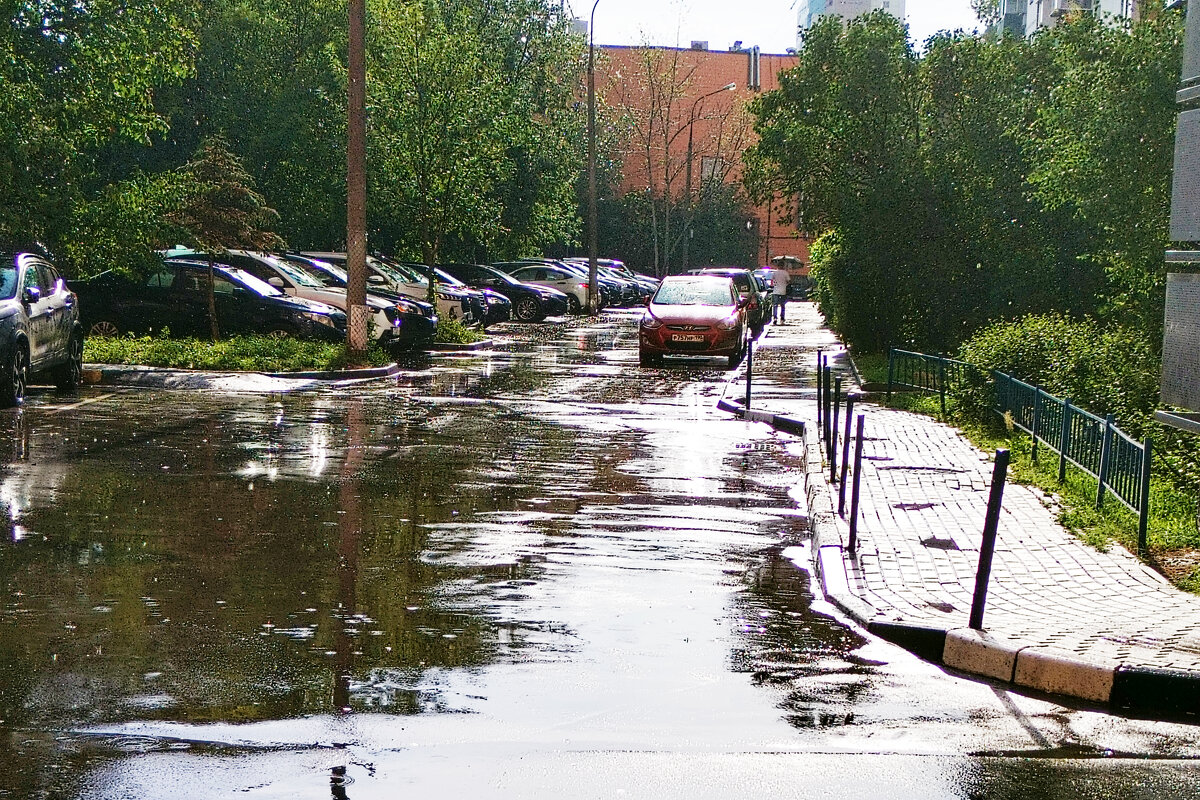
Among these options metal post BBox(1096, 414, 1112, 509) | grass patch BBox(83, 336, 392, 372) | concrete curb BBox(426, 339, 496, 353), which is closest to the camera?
metal post BBox(1096, 414, 1112, 509)

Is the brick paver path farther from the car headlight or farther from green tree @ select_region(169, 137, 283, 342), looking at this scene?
green tree @ select_region(169, 137, 283, 342)

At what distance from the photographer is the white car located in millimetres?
28703

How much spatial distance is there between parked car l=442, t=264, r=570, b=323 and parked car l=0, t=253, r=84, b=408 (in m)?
24.2

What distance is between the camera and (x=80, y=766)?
518 centimetres

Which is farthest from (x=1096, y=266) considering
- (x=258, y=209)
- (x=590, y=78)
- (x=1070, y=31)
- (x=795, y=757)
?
(x=590, y=78)

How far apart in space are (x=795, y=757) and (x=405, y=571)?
3854 millimetres

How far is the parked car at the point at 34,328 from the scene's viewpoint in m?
17.8

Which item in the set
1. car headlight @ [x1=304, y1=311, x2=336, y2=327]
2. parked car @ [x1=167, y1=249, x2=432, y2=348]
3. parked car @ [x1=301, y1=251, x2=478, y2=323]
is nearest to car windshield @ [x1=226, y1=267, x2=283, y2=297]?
parked car @ [x1=167, y1=249, x2=432, y2=348]

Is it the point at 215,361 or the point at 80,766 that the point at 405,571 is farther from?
the point at 215,361

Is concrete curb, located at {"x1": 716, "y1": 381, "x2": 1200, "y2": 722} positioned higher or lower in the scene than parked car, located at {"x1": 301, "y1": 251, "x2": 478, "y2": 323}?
lower

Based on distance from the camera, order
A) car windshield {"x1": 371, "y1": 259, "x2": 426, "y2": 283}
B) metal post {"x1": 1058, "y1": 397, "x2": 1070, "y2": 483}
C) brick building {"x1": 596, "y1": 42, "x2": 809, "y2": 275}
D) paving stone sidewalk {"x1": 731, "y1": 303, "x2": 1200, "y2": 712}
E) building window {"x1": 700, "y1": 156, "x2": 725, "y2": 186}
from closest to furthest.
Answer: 1. paving stone sidewalk {"x1": 731, "y1": 303, "x2": 1200, "y2": 712}
2. metal post {"x1": 1058, "y1": 397, "x2": 1070, "y2": 483}
3. car windshield {"x1": 371, "y1": 259, "x2": 426, "y2": 283}
4. brick building {"x1": 596, "y1": 42, "x2": 809, "y2": 275}
5. building window {"x1": 700, "y1": 156, "x2": 725, "y2": 186}

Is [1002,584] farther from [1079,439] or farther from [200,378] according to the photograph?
[200,378]

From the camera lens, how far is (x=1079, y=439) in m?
12.1

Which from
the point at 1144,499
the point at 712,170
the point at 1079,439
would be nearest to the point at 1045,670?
the point at 1144,499
